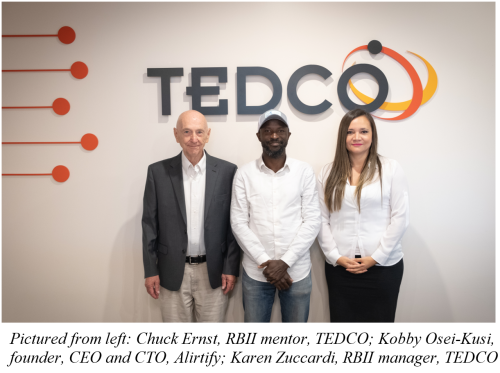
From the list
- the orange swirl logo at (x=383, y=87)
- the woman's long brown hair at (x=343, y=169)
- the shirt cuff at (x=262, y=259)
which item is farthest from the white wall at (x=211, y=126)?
the shirt cuff at (x=262, y=259)

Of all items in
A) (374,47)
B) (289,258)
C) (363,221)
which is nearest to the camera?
(289,258)

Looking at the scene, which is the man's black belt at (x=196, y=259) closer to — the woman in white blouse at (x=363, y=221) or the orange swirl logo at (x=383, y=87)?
the woman in white blouse at (x=363, y=221)

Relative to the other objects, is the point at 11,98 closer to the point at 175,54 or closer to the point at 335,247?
the point at 175,54

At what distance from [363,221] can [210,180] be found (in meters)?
1.10

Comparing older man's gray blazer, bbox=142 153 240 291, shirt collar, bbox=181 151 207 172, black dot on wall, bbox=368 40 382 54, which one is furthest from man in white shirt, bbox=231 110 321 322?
black dot on wall, bbox=368 40 382 54

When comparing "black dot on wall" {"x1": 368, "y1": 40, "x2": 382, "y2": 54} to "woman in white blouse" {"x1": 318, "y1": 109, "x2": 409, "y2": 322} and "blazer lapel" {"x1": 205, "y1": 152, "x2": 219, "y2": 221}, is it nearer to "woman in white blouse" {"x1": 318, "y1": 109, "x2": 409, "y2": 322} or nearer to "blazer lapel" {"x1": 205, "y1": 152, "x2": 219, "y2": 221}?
"woman in white blouse" {"x1": 318, "y1": 109, "x2": 409, "y2": 322}

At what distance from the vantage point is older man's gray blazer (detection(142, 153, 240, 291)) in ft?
7.04

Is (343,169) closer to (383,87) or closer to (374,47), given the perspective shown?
(383,87)

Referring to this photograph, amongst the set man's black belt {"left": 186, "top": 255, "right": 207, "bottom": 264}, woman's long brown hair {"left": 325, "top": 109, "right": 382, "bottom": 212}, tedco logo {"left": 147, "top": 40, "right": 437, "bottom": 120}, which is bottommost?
man's black belt {"left": 186, "top": 255, "right": 207, "bottom": 264}

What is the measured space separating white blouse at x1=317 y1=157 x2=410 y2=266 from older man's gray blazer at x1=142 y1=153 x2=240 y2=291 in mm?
739

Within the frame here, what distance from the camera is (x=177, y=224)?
2.15 metres

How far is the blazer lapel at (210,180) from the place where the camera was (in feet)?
7.01

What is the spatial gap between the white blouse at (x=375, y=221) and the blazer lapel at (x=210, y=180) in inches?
33.3

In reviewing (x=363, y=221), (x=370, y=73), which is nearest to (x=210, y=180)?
(x=363, y=221)
